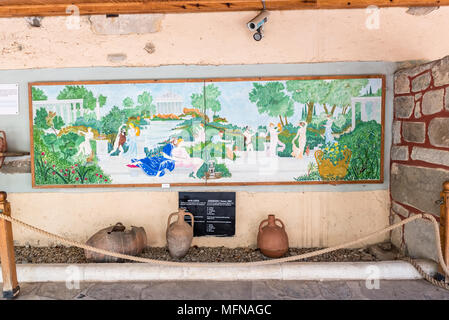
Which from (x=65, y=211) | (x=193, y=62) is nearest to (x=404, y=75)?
(x=193, y=62)

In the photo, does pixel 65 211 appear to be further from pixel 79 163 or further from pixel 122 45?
pixel 122 45

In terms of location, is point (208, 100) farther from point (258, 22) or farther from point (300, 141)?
point (300, 141)

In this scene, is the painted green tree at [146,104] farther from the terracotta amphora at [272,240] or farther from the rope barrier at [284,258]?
the terracotta amphora at [272,240]

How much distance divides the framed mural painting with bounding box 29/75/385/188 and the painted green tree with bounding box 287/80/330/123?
1cm

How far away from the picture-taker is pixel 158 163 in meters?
3.30

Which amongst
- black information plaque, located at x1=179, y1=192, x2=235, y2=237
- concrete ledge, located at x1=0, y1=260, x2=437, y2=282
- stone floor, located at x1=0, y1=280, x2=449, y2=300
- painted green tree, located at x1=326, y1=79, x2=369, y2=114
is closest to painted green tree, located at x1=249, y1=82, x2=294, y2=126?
painted green tree, located at x1=326, y1=79, x2=369, y2=114

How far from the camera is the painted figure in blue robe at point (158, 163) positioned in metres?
3.29

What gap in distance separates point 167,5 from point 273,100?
1.46m

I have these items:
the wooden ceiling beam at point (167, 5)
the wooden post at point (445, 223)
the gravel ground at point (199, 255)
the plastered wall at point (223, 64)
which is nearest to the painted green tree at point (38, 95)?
the plastered wall at point (223, 64)

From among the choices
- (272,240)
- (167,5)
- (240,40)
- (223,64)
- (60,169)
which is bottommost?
(272,240)

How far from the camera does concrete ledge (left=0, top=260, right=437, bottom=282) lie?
2574mm

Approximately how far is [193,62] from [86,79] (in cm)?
118

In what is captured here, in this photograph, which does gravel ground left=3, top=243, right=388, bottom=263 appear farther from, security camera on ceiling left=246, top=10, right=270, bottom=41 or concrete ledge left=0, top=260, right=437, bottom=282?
security camera on ceiling left=246, top=10, right=270, bottom=41

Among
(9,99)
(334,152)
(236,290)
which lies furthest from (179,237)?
(9,99)
